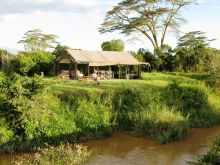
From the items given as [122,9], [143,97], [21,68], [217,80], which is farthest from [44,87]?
[122,9]

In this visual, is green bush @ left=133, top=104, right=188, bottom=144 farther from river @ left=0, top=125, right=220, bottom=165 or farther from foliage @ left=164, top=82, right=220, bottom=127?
foliage @ left=164, top=82, right=220, bottom=127

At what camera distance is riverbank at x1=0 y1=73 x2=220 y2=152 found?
16172mm

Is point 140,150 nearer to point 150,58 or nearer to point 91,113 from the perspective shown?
point 91,113

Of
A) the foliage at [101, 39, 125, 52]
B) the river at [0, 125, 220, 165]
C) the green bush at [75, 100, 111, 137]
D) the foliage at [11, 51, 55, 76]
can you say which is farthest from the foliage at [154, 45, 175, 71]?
the green bush at [75, 100, 111, 137]

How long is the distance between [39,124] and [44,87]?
1.72 m

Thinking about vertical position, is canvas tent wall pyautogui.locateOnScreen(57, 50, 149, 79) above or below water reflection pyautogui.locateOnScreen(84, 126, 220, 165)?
above

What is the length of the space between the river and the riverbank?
0.43 meters

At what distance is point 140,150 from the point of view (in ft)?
54.3

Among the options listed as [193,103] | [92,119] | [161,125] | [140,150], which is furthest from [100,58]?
[140,150]

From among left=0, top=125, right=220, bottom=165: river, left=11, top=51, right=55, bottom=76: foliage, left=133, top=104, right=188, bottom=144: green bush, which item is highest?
left=11, top=51, right=55, bottom=76: foliage

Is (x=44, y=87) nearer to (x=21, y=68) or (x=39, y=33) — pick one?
(x=21, y=68)

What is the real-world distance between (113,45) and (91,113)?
26.7 metres

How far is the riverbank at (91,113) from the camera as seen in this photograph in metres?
16.2

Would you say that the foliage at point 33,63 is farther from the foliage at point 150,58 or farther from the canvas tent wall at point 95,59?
the foliage at point 150,58
